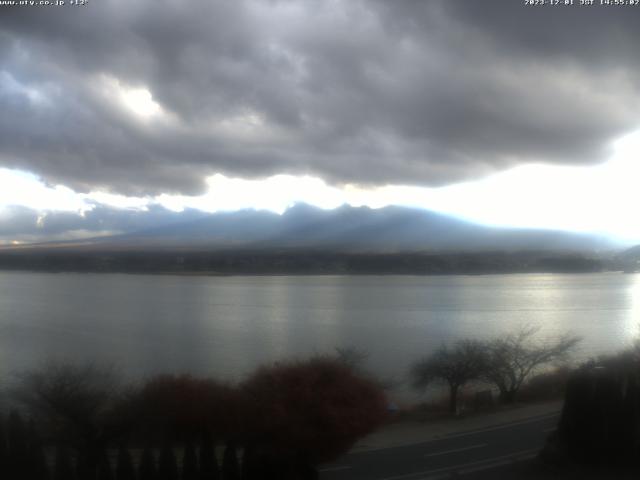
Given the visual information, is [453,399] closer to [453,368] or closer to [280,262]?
[453,368]

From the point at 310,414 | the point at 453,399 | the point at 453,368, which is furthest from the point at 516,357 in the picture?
the point at 310,414

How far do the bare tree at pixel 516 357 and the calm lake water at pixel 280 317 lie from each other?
0.54 m

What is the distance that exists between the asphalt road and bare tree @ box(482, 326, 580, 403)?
66.3 inches

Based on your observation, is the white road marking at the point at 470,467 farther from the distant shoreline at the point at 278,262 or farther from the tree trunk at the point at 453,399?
the distant shoreline at the point at 278,262

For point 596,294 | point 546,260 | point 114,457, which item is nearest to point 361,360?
point 114,457

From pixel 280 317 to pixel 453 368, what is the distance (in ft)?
31.1

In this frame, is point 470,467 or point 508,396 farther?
point 508,396

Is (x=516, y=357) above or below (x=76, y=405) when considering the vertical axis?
below

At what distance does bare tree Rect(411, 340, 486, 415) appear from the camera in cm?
1073

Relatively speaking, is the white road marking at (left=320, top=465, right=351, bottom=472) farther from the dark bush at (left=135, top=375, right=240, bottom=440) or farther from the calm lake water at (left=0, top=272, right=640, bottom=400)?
the calm lake water at (left=0, top=272, right=640, bottom=400)

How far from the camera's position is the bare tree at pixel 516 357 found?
1063 cm

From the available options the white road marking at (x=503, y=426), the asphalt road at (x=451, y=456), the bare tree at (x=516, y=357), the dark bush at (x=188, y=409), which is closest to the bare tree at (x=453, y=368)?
the bare tree at (x=516, y=357)

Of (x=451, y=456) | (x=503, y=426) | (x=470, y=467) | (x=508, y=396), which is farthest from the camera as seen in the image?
(x=508, y=396)

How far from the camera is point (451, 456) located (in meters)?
7.66
